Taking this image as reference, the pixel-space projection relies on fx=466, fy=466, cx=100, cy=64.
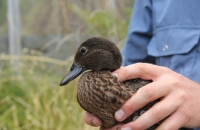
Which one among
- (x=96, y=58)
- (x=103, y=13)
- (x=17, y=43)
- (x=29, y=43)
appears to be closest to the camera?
(x=96, y=58)

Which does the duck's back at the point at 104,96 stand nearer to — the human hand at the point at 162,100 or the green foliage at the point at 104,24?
the human hand at the point at 162,100

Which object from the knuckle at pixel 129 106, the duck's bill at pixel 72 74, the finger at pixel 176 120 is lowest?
the finger at pixel 176 120

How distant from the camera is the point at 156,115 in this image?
4.48 ft

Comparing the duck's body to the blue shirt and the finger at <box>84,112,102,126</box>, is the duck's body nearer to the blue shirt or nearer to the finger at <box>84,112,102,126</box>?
the finger at <box>84,112,102,126</box>

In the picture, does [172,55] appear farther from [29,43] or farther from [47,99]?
[29,43]

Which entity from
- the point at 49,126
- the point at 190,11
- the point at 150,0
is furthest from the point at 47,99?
the point at 190,11

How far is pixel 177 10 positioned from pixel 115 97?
601 millimetres

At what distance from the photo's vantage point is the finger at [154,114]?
4.46 feet

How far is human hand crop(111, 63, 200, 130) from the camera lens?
4.46 feet

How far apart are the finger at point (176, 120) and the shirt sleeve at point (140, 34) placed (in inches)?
24.7

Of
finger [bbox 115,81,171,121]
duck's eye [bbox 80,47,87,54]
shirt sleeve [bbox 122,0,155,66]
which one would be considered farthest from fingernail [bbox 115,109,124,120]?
shirt sleeve [bbox 122,0,155,66]

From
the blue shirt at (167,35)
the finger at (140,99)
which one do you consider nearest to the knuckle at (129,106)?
the finger at (140,99)

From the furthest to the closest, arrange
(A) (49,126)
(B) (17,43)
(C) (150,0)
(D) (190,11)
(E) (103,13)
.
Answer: (B) (17,43) < (E) (103,13) < (A) (49,126) < (C) (150,0) < (D) (190,11)

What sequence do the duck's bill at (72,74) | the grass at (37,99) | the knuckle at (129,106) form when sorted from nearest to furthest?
the knuckle at (129,106) < the duck's bill at (72,74) < the grass at (37,99)
